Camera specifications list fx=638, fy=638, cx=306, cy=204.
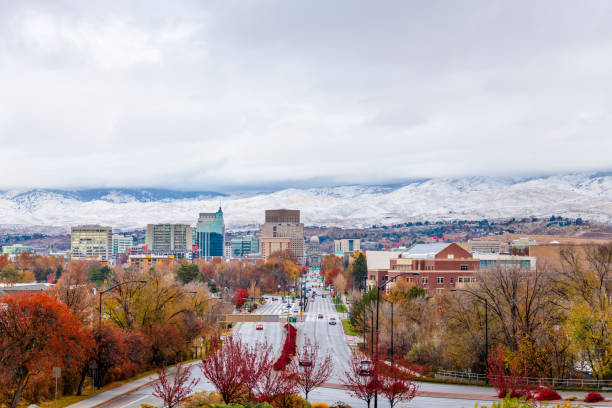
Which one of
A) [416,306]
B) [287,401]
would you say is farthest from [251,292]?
[287,401]

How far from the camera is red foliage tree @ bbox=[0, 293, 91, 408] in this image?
45.7 metres

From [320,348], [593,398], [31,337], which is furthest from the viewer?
[320,348]

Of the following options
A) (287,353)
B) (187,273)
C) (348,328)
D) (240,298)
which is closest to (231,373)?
(287,353)

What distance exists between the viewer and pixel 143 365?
209ft

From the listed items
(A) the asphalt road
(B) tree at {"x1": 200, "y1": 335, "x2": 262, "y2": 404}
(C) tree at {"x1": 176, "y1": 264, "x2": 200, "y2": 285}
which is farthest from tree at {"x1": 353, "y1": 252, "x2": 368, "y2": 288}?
(B) tree at {"x1": 200, "y1": 335, "x2": 262, "y2": 404}

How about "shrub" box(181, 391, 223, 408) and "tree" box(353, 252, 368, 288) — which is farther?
"tree" box(353, 252, 368, 288)

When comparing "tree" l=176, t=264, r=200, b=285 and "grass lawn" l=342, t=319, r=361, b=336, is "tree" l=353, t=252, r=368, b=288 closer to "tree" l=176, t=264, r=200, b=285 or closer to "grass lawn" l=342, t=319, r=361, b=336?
"tree" l=176, t=264, r=200, b=285

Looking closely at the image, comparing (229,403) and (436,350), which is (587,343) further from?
(229,403)

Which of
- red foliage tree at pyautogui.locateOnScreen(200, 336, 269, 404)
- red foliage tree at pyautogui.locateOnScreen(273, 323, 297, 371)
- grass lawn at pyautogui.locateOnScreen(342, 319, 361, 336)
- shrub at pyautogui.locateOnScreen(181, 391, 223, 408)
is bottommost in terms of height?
grass lawn at pyautogui.locateOnScreen(342, 319, 361, 336)

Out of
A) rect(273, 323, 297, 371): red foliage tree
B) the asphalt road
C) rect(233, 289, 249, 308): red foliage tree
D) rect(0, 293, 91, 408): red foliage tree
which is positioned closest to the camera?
rect(0, 293, 91, 408): red foliage tree

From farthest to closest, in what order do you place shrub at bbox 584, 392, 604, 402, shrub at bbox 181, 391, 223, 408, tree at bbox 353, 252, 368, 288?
tree at bbox 353, 252, 368, 288, shrub at bbox 584, 392, 604, 402, shrub at bbox 181, 391, 223, 408

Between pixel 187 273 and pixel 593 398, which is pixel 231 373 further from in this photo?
pixel 187 273

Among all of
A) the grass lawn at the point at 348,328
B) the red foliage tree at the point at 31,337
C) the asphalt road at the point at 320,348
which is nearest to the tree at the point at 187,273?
the asphalt road at the point at 320,348

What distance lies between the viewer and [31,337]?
4625 cm
